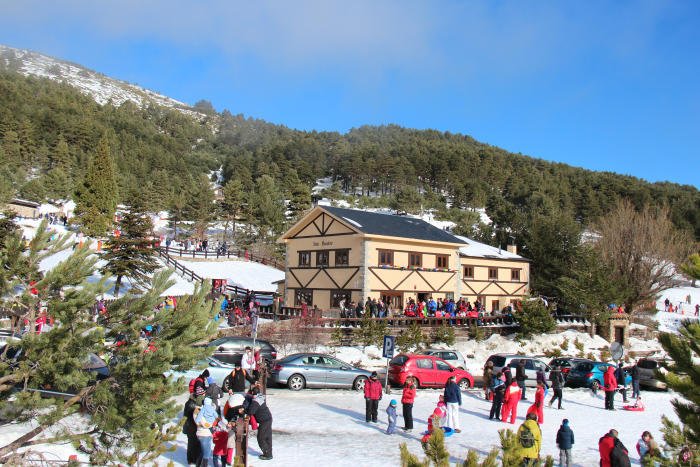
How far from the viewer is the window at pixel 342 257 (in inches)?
1442

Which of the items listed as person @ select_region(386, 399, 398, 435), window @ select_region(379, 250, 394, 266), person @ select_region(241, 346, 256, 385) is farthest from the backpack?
window @ select_region(379, 250, 394, 266)

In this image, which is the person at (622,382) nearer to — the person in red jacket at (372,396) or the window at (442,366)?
the window at (442,366)

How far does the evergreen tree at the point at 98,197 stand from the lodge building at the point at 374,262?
92.6 ft

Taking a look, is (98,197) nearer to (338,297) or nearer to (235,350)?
(338,297)

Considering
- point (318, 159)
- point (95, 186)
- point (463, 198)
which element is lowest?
point (95, 186)

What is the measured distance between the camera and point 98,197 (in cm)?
6531

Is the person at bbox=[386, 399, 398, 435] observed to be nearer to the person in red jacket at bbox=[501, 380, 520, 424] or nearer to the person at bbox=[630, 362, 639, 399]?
the person in red jacket at bbox=[501, 380, 520, 424]

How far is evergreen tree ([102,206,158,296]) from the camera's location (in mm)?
38219

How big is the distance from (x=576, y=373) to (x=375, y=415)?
1298 centimetres

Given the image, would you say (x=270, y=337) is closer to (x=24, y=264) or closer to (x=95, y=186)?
(x=24, y=264)

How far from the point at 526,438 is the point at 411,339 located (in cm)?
2160

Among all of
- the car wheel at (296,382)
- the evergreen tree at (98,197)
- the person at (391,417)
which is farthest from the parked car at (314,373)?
the evergreen tree at (98,197)

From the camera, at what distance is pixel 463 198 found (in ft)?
367

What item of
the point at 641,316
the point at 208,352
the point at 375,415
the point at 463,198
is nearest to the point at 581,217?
the point at 463,198
